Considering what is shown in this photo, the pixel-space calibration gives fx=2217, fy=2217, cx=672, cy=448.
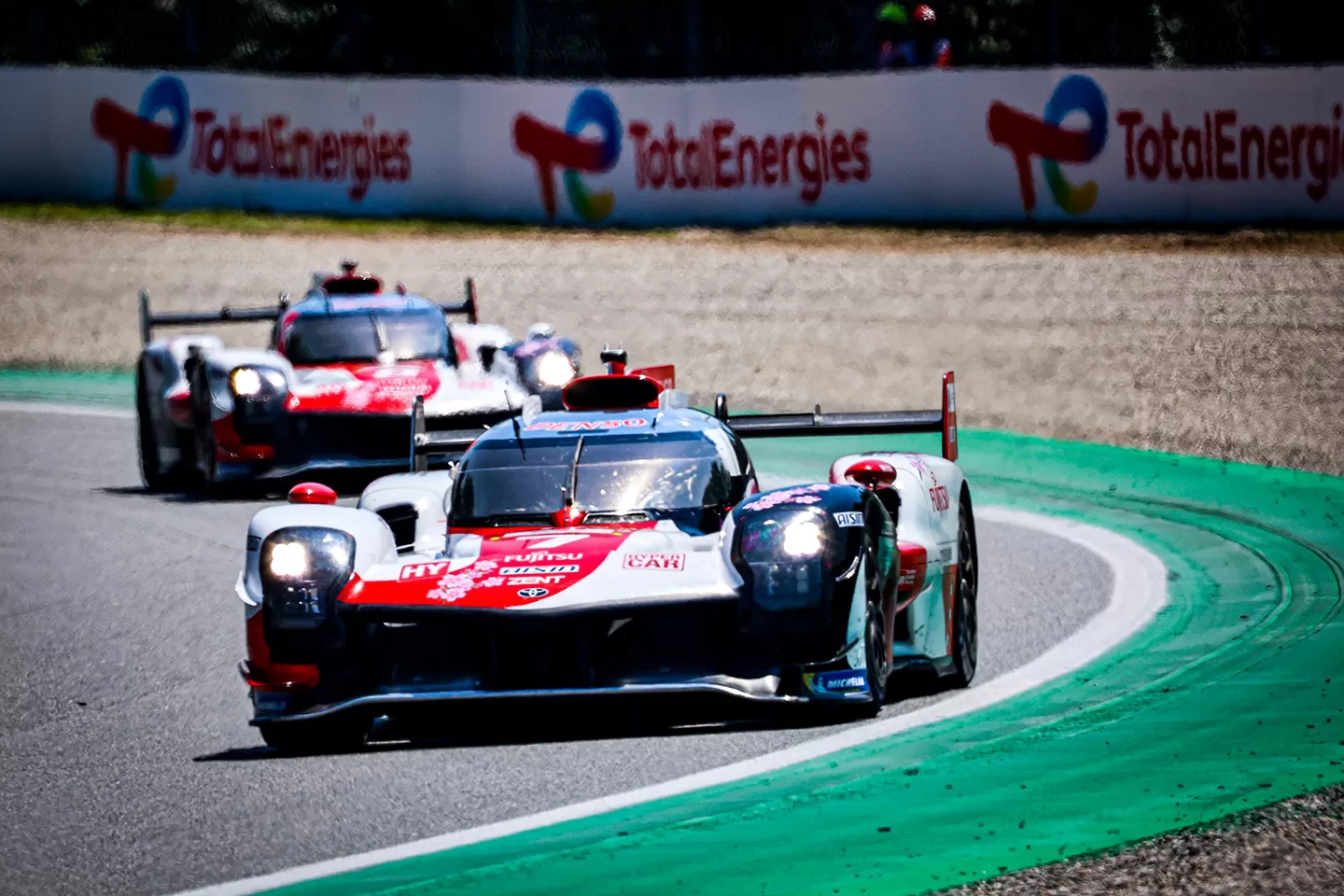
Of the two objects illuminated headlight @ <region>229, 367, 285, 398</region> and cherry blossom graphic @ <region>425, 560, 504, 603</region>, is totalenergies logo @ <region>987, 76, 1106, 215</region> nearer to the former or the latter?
illuminated headlight @ <region>229, 367, 285, 398</region>

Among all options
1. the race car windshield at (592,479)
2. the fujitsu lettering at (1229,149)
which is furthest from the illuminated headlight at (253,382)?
the fujitsu lettering at (1229,149)

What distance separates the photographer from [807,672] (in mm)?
6676

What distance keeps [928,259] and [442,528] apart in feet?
52.9

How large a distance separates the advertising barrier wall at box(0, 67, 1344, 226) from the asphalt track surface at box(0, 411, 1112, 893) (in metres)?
12.9

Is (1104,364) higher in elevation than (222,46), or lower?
lower

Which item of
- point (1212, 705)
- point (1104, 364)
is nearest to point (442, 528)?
point (1212, 705)

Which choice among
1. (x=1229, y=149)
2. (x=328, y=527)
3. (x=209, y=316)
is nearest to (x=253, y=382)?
(x=209, y=316)

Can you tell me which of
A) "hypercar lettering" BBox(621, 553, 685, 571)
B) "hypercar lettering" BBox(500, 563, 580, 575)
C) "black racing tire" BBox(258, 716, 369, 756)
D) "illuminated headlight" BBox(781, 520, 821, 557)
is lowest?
"black racing tire" BBox(258, 716, 369, 756)

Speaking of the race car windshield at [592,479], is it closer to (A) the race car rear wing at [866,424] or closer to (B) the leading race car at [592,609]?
(B) the leading race car at [592,609]

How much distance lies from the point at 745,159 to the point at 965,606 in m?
18.9

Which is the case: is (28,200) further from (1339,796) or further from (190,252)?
(1339,796)

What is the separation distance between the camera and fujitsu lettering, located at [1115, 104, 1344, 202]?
74.9ft

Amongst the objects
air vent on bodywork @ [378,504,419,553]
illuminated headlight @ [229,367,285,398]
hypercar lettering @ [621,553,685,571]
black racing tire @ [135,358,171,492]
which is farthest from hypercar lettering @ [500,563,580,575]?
black racing tire @ [135,358,171,492]

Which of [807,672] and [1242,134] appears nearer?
[807,672]
